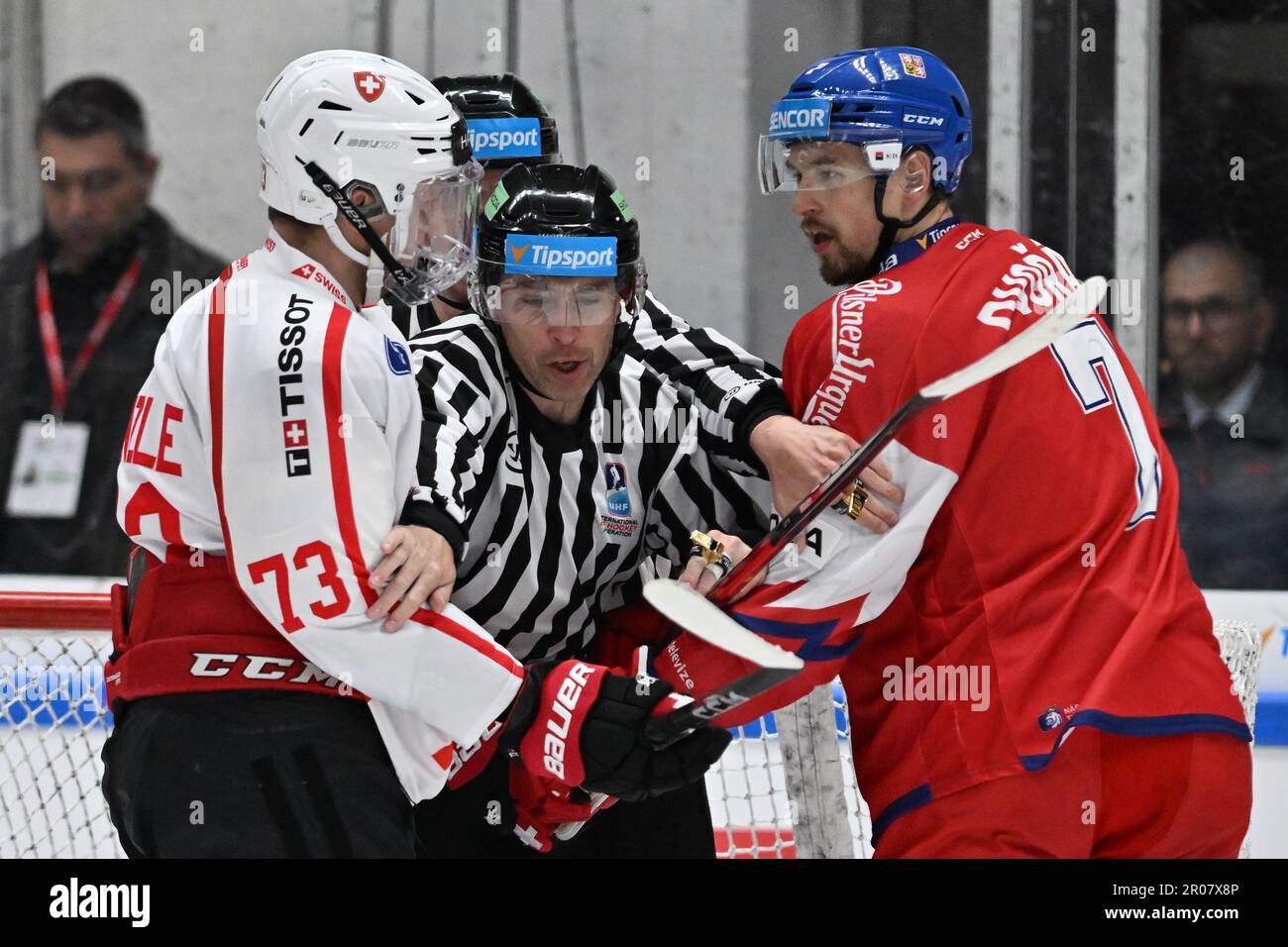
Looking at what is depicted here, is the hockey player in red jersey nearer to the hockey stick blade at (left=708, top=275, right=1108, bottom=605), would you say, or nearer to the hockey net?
the hockey stick blade at (left=708, top=275, right=1108, bottom=605)

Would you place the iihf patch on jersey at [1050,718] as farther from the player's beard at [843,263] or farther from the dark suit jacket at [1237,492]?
the dark suit jacket at [1237,492]

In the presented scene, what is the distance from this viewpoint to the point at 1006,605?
5.94 feet

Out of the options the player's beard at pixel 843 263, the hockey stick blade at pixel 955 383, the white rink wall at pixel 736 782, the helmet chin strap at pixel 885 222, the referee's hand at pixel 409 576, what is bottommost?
the white rink wall at pixel 736 782

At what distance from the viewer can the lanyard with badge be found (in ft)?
13.3

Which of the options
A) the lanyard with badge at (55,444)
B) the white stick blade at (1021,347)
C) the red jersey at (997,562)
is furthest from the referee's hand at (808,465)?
the lanyard with badge at (55,444)

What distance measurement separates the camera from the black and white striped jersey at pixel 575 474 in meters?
1.95

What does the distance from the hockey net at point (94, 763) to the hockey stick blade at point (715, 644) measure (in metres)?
0.57

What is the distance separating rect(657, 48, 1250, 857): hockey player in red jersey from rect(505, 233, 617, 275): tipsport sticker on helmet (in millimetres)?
262

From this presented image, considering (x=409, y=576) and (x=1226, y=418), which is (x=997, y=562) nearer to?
(x=409, y=576)

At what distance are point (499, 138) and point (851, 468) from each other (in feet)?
3.64

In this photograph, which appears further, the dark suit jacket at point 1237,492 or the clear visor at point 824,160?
the dark suit jacket at point 1237,492

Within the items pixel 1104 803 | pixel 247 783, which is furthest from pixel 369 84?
pixel 1104 803

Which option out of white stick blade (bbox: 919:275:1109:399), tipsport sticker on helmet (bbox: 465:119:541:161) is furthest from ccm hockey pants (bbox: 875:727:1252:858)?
tipsport sticker on helmet (bbox: 465:119:541:161)
